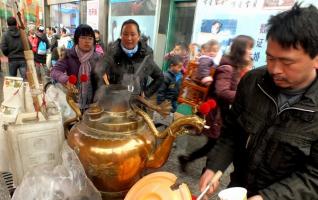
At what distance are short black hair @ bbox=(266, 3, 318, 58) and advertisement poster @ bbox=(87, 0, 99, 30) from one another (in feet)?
17.4

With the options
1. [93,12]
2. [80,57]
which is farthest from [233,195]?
[93,12]

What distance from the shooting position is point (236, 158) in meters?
0.93

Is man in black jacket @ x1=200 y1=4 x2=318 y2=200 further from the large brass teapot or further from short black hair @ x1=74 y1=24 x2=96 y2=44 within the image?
short black hair @ x1=74 y1=24 x2=96 y2=44

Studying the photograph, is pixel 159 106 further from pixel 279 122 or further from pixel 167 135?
pixel 279 122

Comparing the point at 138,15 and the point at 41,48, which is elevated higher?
the point at 138,15

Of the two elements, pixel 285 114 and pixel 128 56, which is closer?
pixel 285 114

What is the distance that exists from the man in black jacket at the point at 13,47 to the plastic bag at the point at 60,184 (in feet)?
10.8

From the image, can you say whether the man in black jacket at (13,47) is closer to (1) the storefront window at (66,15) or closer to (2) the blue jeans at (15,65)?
(2) the blue jeans at (15,65)

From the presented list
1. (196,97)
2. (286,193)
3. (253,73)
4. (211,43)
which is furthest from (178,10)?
(286,193)

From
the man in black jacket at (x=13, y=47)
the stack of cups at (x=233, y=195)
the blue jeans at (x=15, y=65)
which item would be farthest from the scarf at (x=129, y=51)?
the blue jeans at (x=15, y=65)

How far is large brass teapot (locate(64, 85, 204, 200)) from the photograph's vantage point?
768 mm

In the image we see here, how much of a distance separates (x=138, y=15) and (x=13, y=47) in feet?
6.74

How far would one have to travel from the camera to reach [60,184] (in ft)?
2.37

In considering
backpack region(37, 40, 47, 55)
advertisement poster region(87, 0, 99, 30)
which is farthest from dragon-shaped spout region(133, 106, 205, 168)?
advertisement poster region(87, 0, 99, 30)
